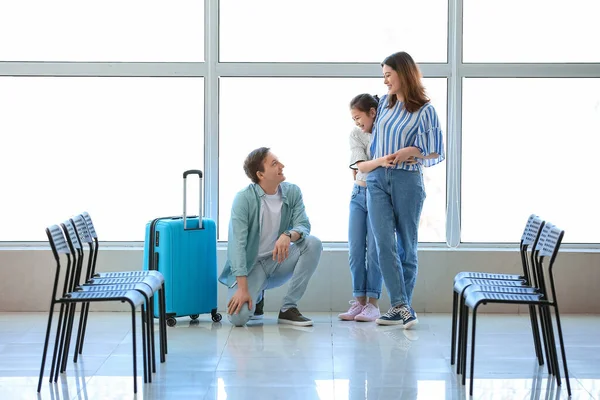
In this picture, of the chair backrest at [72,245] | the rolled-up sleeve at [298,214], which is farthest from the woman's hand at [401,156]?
the chair backrest at [72,245]

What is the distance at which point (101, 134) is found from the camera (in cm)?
579

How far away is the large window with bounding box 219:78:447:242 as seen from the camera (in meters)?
5.77

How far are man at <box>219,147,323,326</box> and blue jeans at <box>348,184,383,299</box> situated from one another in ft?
0.76

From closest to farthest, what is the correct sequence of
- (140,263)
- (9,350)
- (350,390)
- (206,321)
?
(350,390)
(9,350)
(206,321)
(140,263)

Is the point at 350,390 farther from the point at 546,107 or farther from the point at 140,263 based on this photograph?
the point at 546,107

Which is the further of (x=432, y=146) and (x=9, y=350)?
(x=432, y=146)

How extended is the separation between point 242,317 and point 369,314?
2.51 ft

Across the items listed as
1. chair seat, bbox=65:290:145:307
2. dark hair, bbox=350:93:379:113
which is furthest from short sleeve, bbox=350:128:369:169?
chair seat, bbox=65:290:145:307

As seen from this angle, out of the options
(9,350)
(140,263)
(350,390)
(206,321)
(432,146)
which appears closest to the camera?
(350,390)
